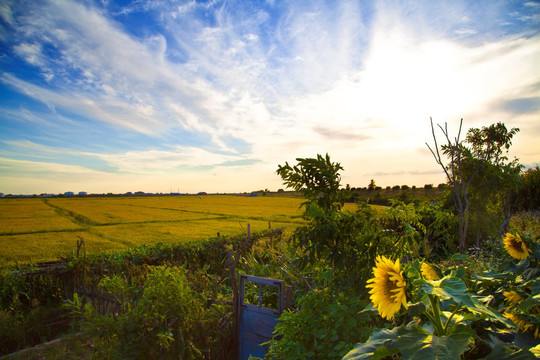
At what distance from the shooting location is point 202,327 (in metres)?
3.86

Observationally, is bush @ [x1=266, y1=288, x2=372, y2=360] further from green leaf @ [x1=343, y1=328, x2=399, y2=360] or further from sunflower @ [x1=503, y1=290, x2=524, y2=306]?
green leaf @ [x1=343, y1=328, x2=399, y2=360]

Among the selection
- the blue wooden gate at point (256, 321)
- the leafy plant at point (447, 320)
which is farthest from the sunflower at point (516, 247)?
the blue wooden gate at point (256, 321)

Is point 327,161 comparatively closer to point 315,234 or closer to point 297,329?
point 315,234

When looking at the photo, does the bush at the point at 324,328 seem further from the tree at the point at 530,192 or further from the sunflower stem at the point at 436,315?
the tree at the point at 530,192

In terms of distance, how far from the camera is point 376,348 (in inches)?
42.5

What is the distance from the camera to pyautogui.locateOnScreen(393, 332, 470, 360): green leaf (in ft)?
2.90

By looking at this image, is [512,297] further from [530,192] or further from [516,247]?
[530,192]

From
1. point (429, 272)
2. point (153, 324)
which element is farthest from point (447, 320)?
point (153, 324)

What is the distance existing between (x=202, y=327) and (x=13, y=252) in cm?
1395

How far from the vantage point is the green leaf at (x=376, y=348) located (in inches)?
39.8

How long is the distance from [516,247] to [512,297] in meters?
0.58

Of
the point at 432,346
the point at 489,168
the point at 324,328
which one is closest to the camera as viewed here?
the point at 432,346

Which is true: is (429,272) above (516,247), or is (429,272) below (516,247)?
A: below

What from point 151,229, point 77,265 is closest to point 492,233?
point 77,265
